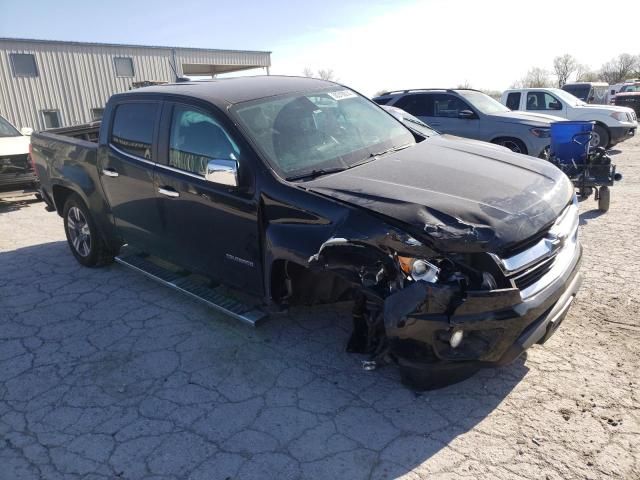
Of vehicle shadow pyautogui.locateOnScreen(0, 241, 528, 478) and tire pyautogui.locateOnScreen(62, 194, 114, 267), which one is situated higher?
tire pyautogui.locateOnScreen(62, 194, 114, 267)

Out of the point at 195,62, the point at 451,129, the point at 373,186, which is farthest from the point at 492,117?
the point at 195,62

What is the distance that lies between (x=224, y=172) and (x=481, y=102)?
29.6ft

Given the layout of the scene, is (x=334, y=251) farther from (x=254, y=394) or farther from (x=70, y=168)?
(x=70, y=168)

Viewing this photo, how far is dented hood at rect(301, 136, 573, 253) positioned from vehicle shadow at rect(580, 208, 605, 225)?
3.13 meters

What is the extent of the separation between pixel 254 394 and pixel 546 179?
2.51 metres

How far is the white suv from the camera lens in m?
12.9

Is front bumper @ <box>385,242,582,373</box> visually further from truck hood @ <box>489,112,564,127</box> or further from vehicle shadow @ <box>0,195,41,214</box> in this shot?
vehicle shadow @ <box>0,195,41,214</box>

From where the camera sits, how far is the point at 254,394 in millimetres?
3264

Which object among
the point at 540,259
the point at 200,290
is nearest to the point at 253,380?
the point at 200,290

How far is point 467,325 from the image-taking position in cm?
263

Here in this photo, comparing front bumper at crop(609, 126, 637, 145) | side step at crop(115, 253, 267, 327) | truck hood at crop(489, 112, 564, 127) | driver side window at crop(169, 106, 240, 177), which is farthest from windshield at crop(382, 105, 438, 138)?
front bumper at crop(609, 126, 637, 145)

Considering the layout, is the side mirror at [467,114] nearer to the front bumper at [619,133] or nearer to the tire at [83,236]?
the front bumper at [619,133]

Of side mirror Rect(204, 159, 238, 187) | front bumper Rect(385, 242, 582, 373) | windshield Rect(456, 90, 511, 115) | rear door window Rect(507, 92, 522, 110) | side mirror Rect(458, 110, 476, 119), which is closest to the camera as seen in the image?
front bumper Rect(385, 242, 582, 373)

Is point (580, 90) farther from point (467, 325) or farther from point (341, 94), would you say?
point (467, 325)
